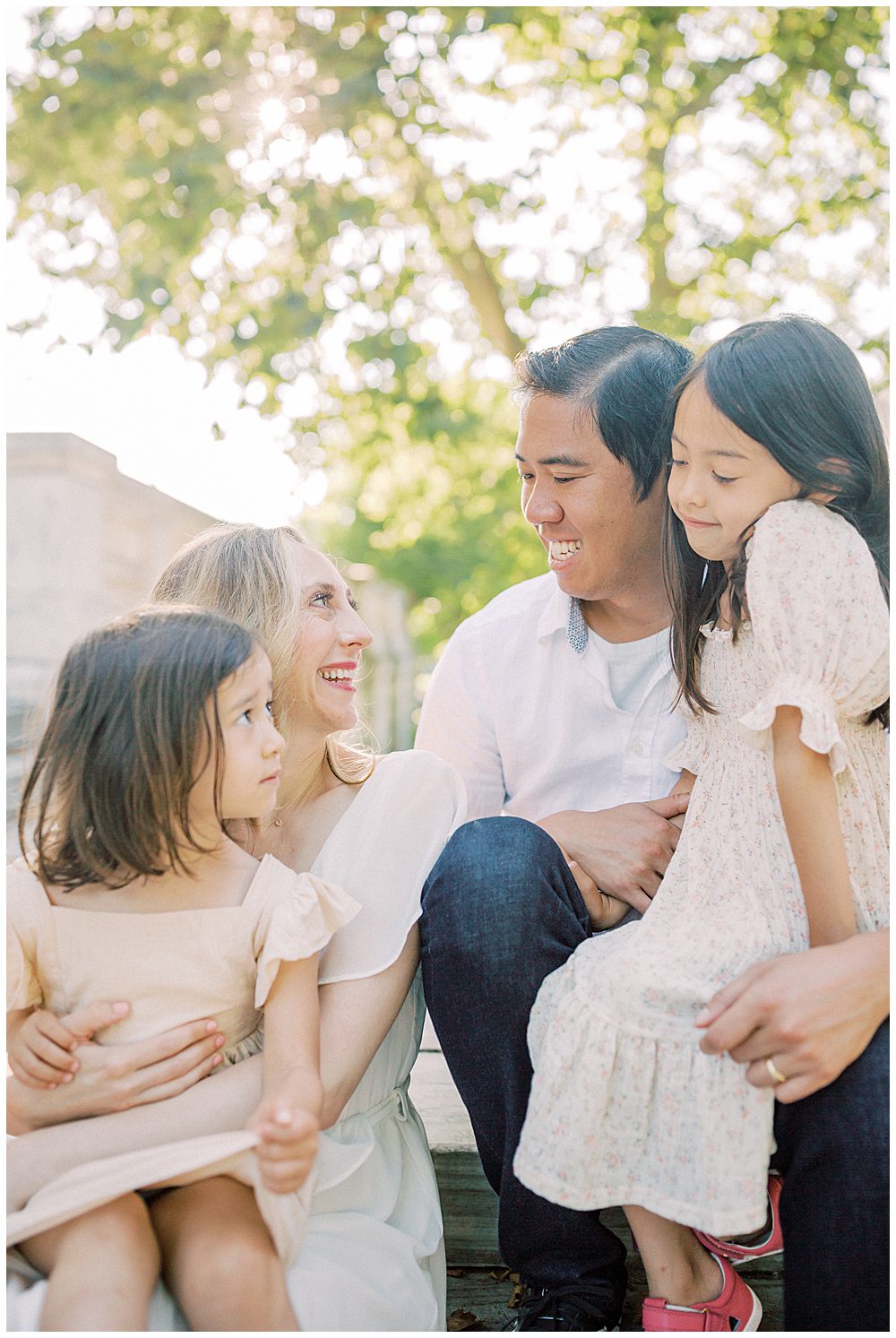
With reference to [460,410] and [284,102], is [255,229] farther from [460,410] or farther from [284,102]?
[460,410]

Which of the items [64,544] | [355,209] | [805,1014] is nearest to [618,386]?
[805,1014]

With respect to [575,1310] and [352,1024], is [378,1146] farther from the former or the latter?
[575,1310]

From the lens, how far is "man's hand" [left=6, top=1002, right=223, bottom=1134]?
1.48 meters

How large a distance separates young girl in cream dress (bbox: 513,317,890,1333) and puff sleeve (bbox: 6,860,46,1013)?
67 cm

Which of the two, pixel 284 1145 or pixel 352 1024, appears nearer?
pixel 284 1145

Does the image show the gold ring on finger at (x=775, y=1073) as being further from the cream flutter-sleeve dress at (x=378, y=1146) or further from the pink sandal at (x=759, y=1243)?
the cream flutter-sleeve dress at (x=378, y=1146)

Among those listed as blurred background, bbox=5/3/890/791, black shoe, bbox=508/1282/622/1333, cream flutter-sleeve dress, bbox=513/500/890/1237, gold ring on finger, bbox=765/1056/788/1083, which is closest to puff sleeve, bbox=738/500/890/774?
cream flutter-sleeve dress, bbox=513/500/890/1237

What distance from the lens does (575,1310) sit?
163cm

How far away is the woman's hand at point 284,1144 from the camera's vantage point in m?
1.38

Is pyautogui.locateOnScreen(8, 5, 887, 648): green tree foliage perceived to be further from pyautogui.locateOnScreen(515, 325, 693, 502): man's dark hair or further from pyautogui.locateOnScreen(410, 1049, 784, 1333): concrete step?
pyautogui.locateOnScreen(410, 1049, 784, 1333): concrete step

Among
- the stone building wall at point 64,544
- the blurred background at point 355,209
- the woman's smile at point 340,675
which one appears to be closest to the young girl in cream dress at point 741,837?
the woman's smile at point 340,675

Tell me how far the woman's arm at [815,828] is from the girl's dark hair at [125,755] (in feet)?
2.39

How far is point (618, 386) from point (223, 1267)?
163 centimetres

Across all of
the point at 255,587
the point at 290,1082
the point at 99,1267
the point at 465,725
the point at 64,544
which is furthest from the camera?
the point at 64,544
